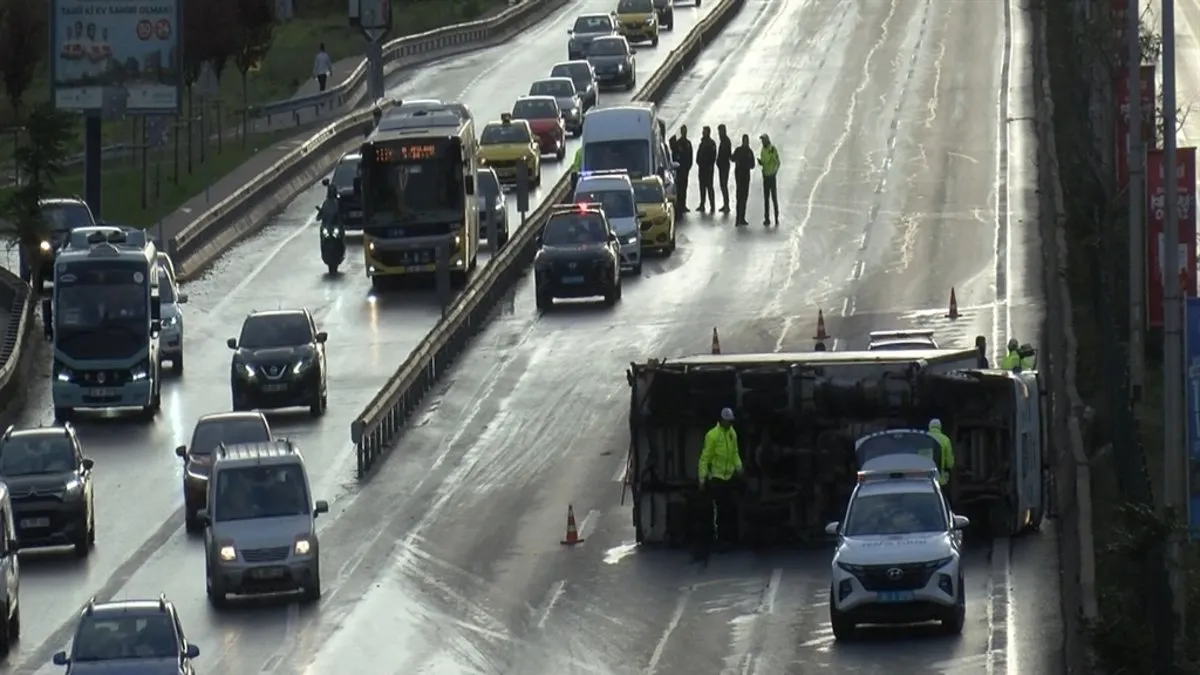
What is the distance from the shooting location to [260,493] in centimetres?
3309

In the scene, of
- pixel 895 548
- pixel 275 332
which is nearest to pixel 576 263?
pixel 275 332

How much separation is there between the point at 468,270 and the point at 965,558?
23.7m

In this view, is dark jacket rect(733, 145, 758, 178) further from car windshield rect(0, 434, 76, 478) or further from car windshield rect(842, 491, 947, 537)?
car windshield rect(842, 491, 947, 537)

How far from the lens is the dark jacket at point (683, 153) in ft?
204

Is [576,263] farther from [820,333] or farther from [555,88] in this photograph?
[555,88]

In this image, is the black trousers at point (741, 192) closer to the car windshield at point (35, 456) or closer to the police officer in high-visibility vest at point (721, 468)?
the car windshield at point (35, 456)

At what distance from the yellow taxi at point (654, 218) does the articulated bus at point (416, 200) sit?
13.3ft

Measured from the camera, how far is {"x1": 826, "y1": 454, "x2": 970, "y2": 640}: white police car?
91.0ft

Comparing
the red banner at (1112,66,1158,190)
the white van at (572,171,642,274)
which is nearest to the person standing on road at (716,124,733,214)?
the white van at (572,171,642,274)

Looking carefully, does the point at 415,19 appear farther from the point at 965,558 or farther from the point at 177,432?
the point at 965,558

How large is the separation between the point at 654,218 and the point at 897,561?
29597 mm

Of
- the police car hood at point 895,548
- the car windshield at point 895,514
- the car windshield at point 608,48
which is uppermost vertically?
the car windshield at point 608,48

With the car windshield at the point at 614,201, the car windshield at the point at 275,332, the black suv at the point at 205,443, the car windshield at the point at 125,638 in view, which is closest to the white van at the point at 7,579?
the car windshield at the point at 125,638

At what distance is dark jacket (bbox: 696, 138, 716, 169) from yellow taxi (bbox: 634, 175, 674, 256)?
3.59 metres
